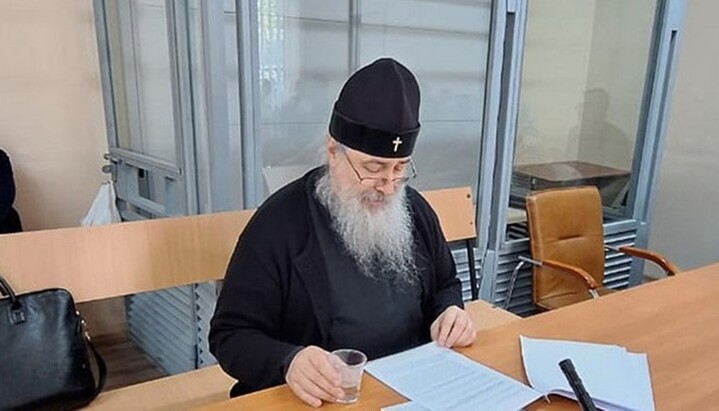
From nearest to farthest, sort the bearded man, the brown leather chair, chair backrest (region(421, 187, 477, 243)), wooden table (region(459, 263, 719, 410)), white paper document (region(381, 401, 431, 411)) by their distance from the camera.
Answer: white paper document (region(381, 401, 431, 411)) < wooden table (region(459, 263, 719, 410)) < the bearded man < chair backrest (region(421, 187, 477, 243)) < the brown leather chair

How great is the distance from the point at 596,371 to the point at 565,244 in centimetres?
153

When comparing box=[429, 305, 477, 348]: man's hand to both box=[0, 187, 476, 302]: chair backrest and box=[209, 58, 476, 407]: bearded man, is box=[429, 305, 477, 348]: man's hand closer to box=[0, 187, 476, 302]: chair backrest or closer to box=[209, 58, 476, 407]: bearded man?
box=[209, 58, 476, 407]: bearded man

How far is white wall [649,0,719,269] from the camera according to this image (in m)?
3.64

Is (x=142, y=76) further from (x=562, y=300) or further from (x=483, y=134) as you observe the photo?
(x=562, y=300)

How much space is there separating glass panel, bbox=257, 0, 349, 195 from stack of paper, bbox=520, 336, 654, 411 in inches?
52.3

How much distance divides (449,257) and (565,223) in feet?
4.11

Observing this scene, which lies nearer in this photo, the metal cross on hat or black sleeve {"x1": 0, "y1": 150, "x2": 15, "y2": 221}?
the metal cross on hat

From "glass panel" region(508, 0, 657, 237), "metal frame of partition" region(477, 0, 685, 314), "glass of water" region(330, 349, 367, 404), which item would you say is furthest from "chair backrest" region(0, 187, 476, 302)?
"glass panel" region(508, 0, 657, 237)

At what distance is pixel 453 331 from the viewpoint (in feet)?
4.20

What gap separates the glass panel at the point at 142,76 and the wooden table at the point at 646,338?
1.49 m

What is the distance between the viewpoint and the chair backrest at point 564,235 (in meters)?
2.52

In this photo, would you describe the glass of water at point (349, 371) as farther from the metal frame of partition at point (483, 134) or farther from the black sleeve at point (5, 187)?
the black sleeve at point (5, 187)

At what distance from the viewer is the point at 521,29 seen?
8.29 feet

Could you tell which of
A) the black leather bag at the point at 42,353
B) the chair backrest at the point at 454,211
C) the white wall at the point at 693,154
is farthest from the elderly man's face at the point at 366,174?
the white wall at the point at 693,154
